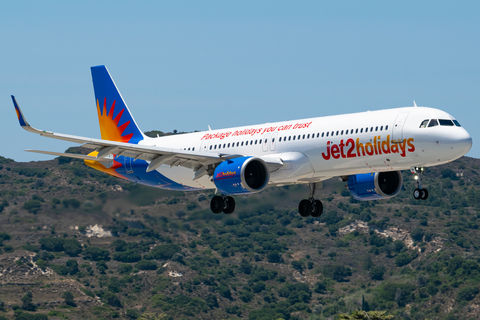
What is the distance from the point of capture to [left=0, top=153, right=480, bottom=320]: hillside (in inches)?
6014

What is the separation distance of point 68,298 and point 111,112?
101888mm

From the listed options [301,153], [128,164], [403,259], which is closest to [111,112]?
[128,164]

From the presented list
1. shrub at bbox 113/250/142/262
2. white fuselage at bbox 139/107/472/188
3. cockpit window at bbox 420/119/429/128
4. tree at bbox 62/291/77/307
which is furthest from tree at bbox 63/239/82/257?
cockpit window at bbox 420/119/429/128

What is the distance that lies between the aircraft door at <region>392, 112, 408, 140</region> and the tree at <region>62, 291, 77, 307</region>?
120m

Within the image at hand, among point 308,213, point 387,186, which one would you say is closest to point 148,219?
point 308,213

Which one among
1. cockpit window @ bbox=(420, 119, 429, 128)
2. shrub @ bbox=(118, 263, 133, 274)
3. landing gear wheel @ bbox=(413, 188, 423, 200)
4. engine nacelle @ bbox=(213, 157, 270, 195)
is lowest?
shrub @ bbox=(118, 263, 133, 274)

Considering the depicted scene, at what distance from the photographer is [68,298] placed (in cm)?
15038

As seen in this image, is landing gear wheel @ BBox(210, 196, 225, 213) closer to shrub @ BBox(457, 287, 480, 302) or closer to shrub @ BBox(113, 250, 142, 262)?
shrub @ BBox(113, 250, 142, 262)

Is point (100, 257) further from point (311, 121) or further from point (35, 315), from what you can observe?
point (311, 121)

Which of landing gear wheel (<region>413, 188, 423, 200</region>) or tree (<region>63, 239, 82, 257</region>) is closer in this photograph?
landing gear wheel (<region>413, 188, 423, 200</region>)

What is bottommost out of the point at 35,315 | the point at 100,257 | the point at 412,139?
the point at 35,315

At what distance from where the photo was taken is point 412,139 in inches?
1549

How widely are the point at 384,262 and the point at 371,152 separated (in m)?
156

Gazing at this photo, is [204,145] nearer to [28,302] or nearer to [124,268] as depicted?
[28,302]
